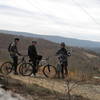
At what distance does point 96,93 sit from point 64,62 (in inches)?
179

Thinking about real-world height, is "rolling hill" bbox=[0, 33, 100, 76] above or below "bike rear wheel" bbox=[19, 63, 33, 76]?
below

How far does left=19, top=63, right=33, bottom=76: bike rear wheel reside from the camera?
18.2 meters

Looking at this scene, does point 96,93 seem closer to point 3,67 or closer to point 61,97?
point 61,97

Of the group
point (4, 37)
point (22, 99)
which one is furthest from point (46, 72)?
point (4, 37)

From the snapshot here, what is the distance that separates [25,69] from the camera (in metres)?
18.2

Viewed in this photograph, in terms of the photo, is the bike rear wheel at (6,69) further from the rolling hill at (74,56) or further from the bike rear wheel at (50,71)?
the rolling hill at (74,56)

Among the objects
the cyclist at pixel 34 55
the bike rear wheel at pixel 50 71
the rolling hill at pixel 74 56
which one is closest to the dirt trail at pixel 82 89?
the bike rear wheel at pixel 50 71

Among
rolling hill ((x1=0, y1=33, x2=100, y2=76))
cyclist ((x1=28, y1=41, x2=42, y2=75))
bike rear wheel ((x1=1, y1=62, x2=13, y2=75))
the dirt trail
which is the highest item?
cyclist ((x1=28, y1=41, x2=42, y2=75))

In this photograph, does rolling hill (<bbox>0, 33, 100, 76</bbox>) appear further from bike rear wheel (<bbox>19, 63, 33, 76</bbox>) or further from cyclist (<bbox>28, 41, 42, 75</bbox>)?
bike rear wheel (<bbox>19, 63, 33, 76</bbox>)

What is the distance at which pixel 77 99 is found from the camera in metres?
11.2

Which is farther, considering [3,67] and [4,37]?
[4,37]

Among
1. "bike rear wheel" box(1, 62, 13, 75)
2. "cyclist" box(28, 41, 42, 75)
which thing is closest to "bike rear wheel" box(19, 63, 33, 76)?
"cyclist" box(28, 41, 42, 75)

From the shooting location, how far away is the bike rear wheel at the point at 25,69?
59.7 feet

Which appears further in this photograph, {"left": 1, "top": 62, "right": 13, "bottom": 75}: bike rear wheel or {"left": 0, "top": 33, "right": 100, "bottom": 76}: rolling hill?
{"left": 0, "top": 33, "right": 100, "bottom": 76}: rolling hill
